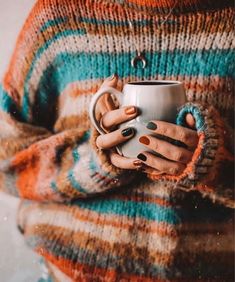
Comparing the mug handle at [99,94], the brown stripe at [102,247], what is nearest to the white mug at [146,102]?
the mug handle at [99,94]

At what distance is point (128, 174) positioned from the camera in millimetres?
433

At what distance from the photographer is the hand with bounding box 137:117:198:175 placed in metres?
0.37

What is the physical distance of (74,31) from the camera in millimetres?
462

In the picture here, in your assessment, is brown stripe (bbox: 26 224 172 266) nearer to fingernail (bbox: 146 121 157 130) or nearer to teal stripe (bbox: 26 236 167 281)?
teal stripe (bbox: 26 236 167 281)

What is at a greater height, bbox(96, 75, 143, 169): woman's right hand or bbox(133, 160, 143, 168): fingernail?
bbox(96, 75, 143, 169): woman's right hand

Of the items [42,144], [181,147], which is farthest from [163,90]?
[42,144]

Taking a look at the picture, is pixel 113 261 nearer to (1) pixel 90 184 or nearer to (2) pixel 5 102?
Result: (1) pixel 90 184

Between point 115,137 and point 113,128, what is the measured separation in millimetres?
10

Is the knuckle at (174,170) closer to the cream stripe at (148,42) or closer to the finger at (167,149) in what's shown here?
the finger at (167,149)

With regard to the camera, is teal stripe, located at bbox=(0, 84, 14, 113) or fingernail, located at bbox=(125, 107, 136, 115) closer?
fingernail, located at bbox=(125, 107, 136, 115)

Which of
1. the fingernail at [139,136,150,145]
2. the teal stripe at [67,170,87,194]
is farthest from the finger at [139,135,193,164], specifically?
the teal stripe at [67,170,87,194]

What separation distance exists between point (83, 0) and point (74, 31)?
1.0 inches

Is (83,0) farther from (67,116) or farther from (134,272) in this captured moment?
(134,272)

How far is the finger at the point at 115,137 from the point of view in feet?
1.24
